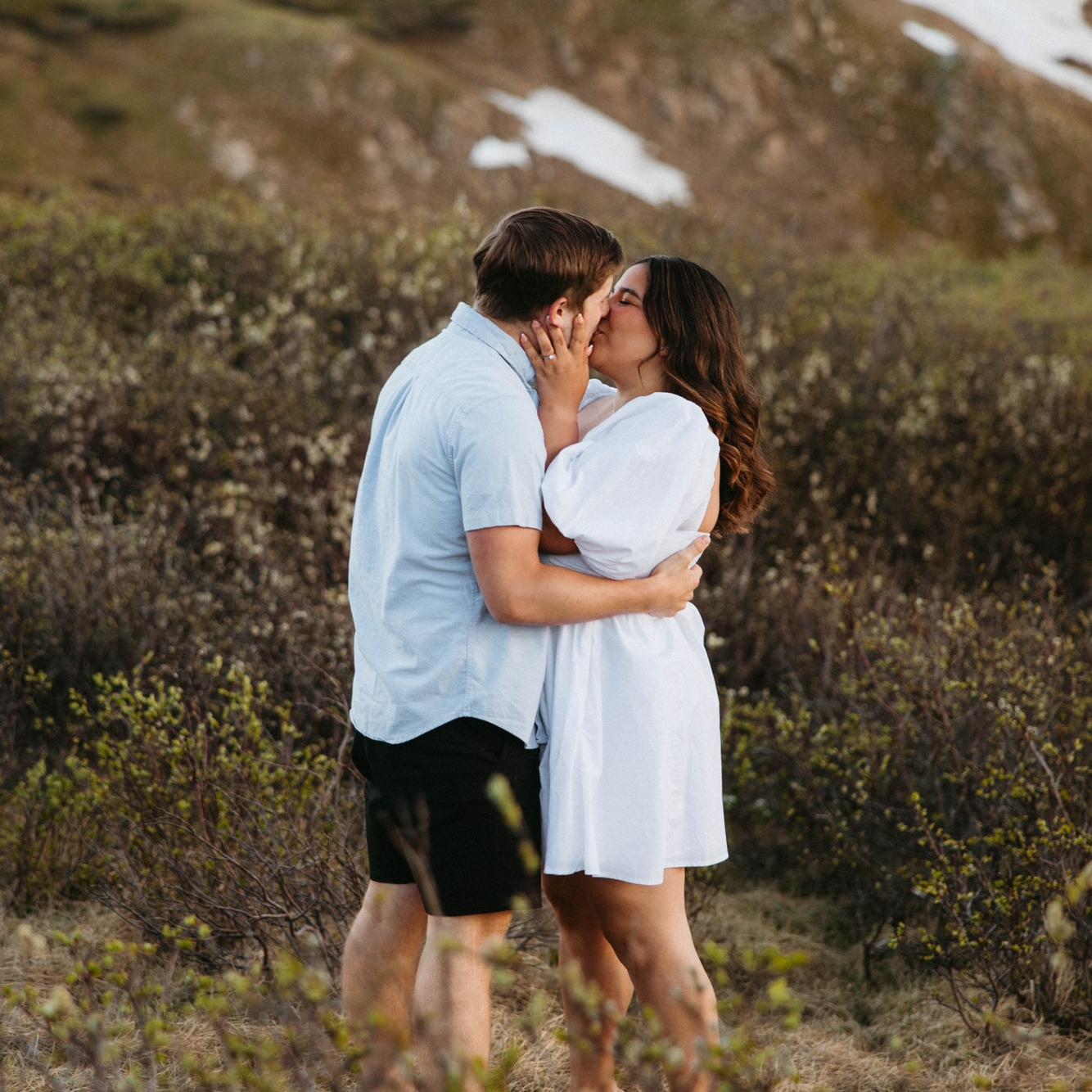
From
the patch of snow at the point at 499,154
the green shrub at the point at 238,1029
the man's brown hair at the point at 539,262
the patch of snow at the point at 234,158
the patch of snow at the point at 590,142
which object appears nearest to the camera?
the green shrub at the point at 238,1029

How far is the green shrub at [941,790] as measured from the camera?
3504 mm

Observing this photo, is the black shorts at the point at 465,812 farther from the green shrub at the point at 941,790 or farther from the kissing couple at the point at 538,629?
the green shrub at the point at 941,790

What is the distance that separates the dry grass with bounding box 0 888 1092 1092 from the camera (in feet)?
10.6

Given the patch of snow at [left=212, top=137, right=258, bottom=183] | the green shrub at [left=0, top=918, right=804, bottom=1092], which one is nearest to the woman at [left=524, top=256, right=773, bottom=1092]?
the green shrub at [left=0, top=918, right=804, bottom=1092]

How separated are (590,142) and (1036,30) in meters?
19.7

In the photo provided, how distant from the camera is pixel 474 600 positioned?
2.26m

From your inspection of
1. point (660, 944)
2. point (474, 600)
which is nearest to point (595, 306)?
point (474, 600)

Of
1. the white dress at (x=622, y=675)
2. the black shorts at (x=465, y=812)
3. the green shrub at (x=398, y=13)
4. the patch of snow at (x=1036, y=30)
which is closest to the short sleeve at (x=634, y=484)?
the white dress at (x=622, y=675)

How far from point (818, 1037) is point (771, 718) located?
169 centimetres

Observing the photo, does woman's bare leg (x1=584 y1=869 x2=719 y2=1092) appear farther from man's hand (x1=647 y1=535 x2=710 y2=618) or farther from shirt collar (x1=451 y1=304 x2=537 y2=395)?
shirt collar (x1=451 y1=304 x2=537 y2=395)

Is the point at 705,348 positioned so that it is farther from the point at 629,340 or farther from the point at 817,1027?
the point at 817,1027

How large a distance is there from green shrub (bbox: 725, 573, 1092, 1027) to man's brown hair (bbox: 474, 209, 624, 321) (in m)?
1.95

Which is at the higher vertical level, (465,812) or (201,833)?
(465,812)

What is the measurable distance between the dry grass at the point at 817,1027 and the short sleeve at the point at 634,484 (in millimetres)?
1382
